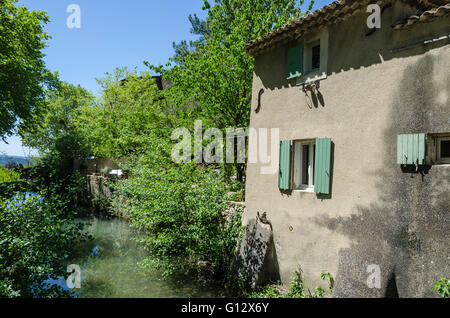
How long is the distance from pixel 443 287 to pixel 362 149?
2852 mm

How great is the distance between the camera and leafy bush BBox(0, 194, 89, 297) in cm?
557

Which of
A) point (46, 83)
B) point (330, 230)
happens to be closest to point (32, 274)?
point (330, 230)

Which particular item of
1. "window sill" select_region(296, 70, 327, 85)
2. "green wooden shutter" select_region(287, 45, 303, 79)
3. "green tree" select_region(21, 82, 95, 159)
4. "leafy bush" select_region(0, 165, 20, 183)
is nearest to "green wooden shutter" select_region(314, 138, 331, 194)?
"window sill" select_region(296, 70, 327, 85)

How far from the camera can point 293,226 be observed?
24.6 feet

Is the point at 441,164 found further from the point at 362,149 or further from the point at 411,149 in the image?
the point at 362,149

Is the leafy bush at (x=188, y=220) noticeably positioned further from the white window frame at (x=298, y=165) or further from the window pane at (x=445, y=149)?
the window pane at (x=445, y=149)

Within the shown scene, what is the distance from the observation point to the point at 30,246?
5848 mm

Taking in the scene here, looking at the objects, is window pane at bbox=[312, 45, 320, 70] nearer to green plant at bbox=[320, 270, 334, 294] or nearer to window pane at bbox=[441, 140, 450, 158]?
window pane at bbox=[441, 140, 450, 158]

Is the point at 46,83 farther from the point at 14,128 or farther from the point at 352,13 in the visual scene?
the point at 352,13

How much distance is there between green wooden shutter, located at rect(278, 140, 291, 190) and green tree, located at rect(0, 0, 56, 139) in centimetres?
1328

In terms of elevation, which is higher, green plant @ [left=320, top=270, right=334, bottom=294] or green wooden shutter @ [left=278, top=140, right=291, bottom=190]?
Result: green wooden shutter @ [left=278, top=140, right=291, bottom=190]

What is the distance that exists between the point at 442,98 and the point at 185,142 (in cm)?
993

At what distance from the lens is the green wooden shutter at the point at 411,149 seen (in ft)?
17.3

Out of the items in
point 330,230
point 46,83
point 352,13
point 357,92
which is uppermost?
point 46,83
